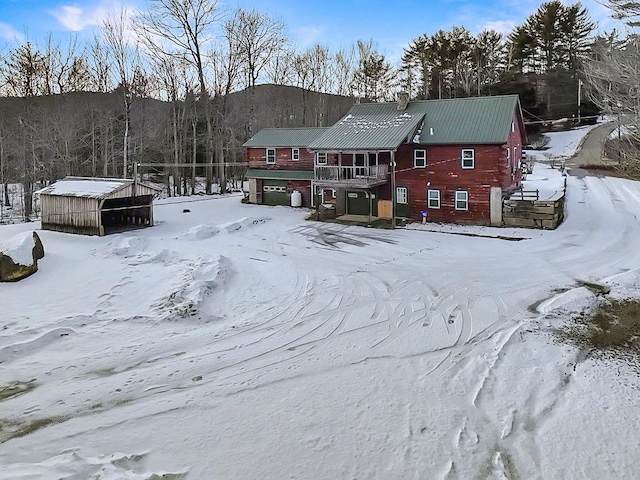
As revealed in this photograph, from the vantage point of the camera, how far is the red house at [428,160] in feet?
79.6

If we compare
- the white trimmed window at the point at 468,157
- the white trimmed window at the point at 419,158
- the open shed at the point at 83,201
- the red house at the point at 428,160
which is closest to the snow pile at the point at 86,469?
the open shed at the point at 83,201

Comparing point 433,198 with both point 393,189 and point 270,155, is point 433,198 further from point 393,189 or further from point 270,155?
point 270,155

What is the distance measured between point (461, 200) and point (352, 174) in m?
5.77

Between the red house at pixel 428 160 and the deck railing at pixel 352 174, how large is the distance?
5cm

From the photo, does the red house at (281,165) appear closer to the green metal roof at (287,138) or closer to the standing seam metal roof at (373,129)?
the green metal roof at (287,138)

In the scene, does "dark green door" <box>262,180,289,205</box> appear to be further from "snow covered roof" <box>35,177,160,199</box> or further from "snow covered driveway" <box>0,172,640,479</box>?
"snow covered driveway" <box>0,172,640,479</box>

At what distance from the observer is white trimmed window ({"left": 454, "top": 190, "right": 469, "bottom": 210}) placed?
24719mm

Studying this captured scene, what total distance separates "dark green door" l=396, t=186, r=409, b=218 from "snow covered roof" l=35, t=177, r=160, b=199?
41.7 ft

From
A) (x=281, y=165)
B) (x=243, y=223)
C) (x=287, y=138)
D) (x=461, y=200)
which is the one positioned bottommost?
Result: (x=243, y=223)

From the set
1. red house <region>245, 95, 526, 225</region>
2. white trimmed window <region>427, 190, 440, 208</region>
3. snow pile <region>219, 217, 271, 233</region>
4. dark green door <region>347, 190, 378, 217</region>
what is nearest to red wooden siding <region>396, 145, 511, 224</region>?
red house <region>245, 95, 526, 225</region>

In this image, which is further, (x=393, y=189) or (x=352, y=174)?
(x=352, y=174)

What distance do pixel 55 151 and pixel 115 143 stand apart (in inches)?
225

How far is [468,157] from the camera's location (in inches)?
968

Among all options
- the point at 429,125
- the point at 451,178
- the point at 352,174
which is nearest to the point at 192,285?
the point at 352,174
